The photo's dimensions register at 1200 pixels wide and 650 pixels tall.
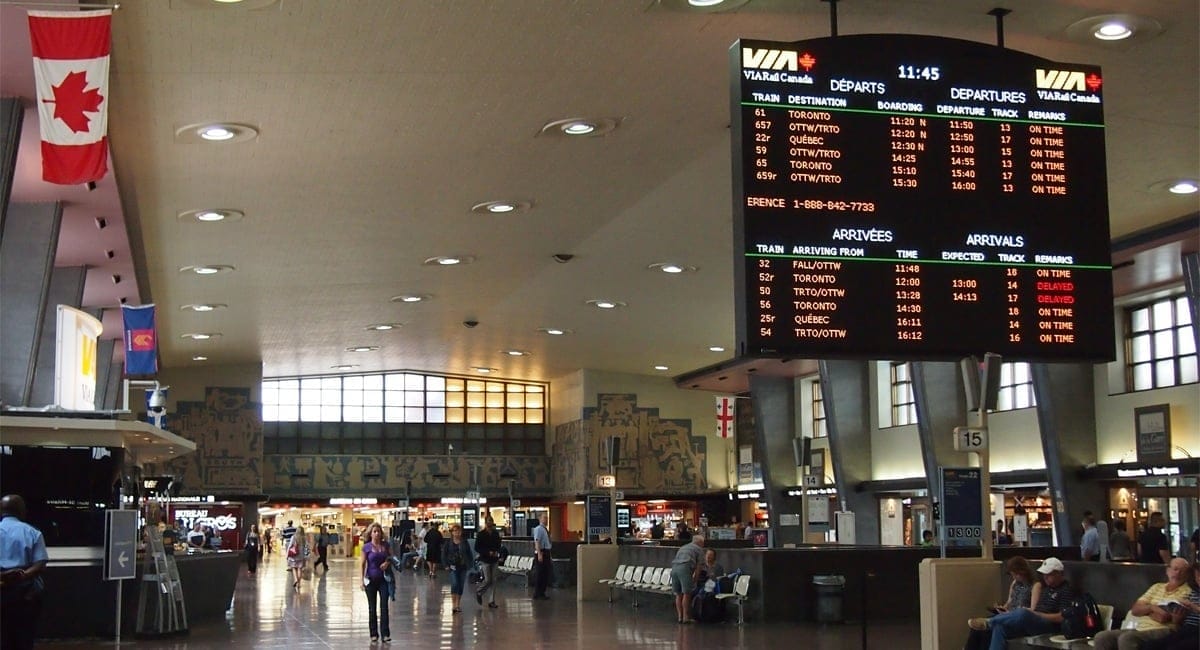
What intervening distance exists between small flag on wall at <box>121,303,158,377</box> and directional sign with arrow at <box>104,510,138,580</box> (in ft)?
19.2

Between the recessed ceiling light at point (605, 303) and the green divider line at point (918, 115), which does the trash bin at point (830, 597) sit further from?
the recessed ceiling light at point (605, 303)

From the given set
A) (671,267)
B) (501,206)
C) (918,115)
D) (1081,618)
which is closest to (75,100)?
(918,115)

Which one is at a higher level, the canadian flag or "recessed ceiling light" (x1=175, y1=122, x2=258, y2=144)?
"recessed ceiling light" (x1=175, y1=122, x2=258, y2=144)

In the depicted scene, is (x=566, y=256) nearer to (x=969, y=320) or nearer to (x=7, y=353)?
(x=7, y=353)

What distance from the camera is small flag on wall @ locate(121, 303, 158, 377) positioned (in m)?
20.8

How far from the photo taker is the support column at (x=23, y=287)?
1546 centimetres

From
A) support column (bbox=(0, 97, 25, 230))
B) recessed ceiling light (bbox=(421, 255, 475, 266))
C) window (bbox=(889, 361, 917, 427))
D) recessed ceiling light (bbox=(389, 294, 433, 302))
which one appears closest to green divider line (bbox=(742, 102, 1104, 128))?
support column (bbox=(0, 97, 25, 230))

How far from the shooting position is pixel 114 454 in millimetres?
16969

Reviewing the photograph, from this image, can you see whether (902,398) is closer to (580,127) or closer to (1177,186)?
(1177,186)

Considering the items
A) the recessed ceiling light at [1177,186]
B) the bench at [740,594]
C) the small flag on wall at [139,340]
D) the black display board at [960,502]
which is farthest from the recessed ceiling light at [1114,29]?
the small flag on wall at [139,340]

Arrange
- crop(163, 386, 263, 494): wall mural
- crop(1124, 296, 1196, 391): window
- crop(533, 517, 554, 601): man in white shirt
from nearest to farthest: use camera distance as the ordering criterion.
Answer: crop(1124, 296, 1196, 391): window, crop(533, 517, 554, 601): man in white shirt, crop(163, 386, 263, 494): wall mural

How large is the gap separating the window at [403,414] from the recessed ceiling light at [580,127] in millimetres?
34396

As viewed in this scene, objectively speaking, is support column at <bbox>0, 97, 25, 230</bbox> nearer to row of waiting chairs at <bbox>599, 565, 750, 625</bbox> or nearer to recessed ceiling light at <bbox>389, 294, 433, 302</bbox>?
row of waiting chairs at <bbox>599, 565, 750, 625</bbox>

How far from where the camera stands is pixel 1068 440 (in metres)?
25.8
